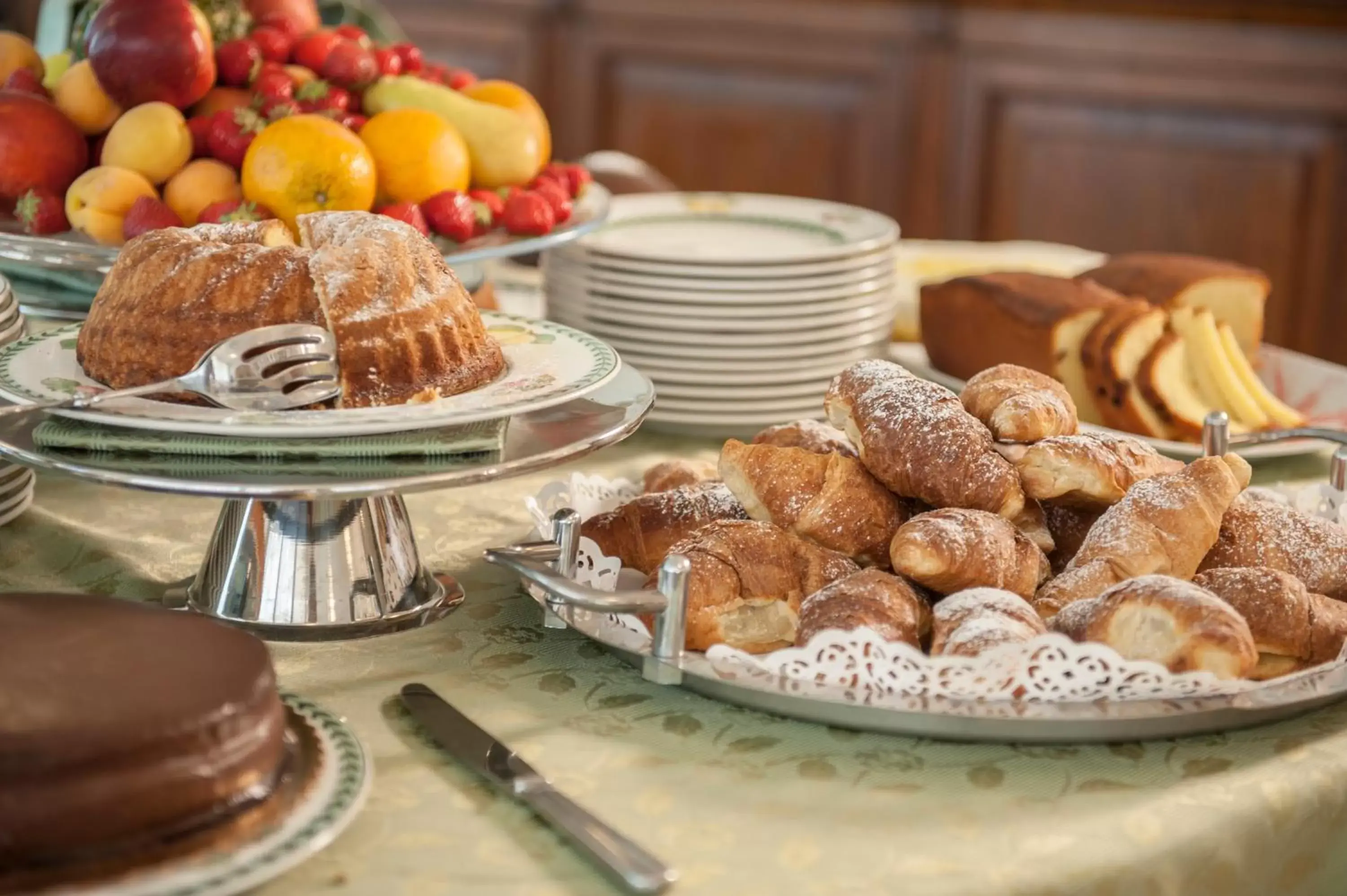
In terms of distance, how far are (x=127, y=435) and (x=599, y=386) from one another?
32cm

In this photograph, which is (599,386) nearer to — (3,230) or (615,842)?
(615,842)

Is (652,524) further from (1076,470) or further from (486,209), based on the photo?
(486,209)

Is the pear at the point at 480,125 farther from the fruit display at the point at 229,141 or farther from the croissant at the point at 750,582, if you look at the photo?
the croissant at the point at 750,582

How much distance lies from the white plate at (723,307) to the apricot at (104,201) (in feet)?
1.49

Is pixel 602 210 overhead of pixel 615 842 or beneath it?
overhead

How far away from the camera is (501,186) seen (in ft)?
5.40

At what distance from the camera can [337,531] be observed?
3.53ft

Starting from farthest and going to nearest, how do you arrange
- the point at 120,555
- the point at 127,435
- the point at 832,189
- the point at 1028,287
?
the point at 832,189 < the point at 1028,287 < the point at 120,555 < the point at 127,435

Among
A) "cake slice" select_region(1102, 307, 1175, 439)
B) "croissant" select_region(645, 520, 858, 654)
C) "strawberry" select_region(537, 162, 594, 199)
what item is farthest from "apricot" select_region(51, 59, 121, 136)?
"cake slice" select_region(1102, 307, 1175, 439)

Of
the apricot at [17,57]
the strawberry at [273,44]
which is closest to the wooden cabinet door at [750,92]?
the strawberry at [273,44]

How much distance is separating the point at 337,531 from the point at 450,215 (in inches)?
19.4

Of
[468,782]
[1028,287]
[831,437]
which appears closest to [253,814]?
[468,782]

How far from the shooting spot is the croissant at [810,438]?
3.89 feet

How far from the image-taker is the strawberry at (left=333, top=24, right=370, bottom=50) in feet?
5.67
